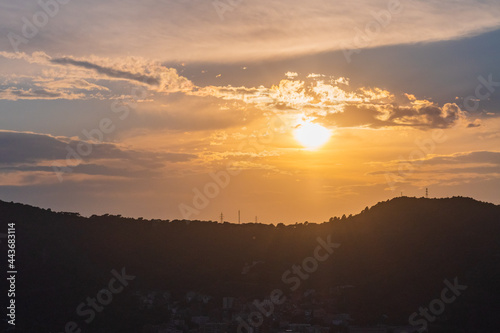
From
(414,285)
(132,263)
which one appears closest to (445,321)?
(414,285)

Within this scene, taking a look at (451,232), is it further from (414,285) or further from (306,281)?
(306,281)

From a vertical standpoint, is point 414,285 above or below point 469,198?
below

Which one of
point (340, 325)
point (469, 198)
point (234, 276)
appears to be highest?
point (469, 198)

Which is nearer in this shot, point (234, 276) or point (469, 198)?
point (234, 276)

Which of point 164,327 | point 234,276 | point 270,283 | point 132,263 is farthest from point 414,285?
point 132,263

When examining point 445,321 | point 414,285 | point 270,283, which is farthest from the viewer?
point 270,283

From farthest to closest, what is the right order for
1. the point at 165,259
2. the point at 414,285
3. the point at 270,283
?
the point at 165,259
the point at 270,283
the point at 414,285

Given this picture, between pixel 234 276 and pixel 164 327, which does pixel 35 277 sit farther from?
pixel 234 276
